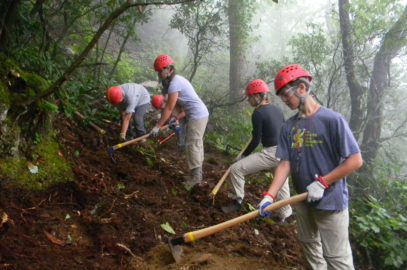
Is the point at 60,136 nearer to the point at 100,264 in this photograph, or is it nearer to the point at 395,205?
the point at 100,264

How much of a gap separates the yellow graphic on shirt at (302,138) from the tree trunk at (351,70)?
8.88 meters

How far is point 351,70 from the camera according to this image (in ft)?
35.8

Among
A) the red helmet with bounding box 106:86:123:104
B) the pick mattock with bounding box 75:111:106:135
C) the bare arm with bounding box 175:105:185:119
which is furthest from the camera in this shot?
the bare arm with bounding box 175:105:185:119

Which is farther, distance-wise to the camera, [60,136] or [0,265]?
[60,136]

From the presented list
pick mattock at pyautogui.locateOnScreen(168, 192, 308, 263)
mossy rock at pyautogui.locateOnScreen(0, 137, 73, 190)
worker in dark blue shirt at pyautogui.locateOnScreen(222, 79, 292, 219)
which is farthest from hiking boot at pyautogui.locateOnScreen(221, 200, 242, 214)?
mossy rock at pyautogui.locateOnScreen(0, 137, 73, 190)

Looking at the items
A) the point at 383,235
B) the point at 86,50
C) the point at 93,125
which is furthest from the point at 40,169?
the point at 383,235

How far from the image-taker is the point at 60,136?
16.0ft

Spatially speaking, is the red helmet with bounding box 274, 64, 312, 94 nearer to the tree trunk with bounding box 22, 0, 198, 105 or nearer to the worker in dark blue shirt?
the tree trunk with bounding box 22, 0, 198, 105

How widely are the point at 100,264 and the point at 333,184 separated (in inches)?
93.4

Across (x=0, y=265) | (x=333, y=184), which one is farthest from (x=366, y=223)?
(x=0, y=265)

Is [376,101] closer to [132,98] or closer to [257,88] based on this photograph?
[257,88]

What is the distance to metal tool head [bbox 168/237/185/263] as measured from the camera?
3335mm

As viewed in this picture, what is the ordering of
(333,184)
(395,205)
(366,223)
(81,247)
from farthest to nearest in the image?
(395,205)
(366,223)
(81,247)
(333,184)

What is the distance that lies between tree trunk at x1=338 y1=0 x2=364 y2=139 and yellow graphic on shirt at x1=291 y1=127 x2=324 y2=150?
350 inches
